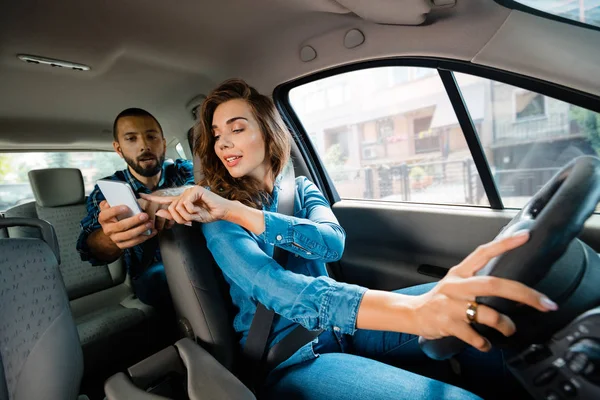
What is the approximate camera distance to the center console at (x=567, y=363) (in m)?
0.53

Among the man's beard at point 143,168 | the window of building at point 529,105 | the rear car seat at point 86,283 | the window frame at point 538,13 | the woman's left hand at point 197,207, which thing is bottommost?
the rear car seat at point 86,283

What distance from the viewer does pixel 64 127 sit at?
2.91m

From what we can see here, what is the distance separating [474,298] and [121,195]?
0.96 meters

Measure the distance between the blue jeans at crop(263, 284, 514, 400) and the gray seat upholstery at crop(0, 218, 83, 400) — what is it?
0.56 meters

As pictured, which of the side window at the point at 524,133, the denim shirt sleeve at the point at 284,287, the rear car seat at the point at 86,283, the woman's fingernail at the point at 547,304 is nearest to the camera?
the woman's fingernail at the point at 547,304

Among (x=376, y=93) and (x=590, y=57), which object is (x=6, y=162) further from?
(x=590, y=57)

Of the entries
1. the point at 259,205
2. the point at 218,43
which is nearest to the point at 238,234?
the point at 259,205

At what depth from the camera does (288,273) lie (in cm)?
88

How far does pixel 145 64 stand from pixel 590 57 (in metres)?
2.23

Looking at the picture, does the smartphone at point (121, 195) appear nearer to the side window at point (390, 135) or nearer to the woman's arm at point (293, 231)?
the woman's arm at point (293, 231)

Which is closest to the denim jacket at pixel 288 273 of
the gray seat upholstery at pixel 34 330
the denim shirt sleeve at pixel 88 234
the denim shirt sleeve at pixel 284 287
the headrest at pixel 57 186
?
the denim shirt sleeve at pixel 284 287

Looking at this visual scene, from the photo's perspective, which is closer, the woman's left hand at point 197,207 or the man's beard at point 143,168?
the woman's left hand at point 197,207

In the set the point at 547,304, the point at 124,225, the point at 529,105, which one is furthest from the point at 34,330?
the point at 529,105

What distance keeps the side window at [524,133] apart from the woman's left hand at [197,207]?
1200 millimetres
